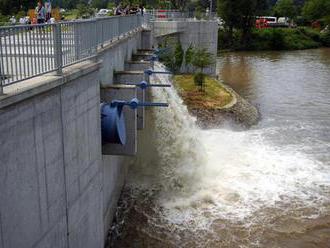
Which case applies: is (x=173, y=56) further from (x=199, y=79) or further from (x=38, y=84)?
(x=38, y=84)

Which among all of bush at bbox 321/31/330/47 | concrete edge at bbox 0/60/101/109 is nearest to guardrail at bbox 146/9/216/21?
concrete edge at bbox 0/60/101/109

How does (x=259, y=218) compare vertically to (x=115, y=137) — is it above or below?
below

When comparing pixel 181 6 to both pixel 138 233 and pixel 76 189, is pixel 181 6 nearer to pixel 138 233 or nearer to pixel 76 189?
pixel 138 233

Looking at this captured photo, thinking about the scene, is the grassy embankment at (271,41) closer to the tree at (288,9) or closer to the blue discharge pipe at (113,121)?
the tree at (288,9)

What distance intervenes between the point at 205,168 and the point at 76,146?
370 inches

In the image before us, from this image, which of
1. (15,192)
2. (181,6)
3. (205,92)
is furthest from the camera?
(181,6)

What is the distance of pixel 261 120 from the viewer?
2627 centimetres

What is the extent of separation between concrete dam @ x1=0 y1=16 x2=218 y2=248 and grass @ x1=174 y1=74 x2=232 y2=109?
14.8 meters

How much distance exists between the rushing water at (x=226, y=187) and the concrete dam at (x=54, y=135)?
2.21 m

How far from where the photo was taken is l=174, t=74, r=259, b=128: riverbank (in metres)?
24.7

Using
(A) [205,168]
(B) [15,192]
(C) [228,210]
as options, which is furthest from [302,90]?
(B) [15,192]

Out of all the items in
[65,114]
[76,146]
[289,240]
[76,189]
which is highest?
[65,114]

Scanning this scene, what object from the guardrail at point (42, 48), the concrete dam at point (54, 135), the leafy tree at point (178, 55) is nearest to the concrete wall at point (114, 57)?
the concrete dam at point (54, 135)

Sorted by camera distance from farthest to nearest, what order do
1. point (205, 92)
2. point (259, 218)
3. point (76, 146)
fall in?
point (205, 92), point (259, 218), point (76, 146)
